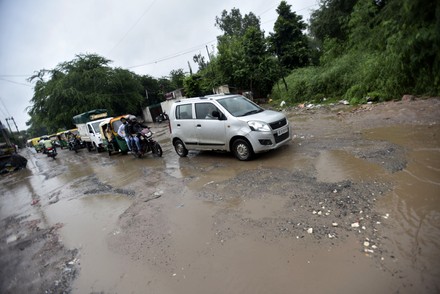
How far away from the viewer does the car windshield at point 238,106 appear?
7.06 metres

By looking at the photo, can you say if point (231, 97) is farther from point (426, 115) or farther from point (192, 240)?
point (426, 115)

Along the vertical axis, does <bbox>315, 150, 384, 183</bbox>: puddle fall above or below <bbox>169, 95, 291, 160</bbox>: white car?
below

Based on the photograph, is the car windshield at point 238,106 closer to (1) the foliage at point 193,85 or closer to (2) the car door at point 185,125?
(2) the car door at point 185,125

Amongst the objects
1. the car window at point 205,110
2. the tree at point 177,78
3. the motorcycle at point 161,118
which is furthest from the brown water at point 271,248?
the tree at point 177,78

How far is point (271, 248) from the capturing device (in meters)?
3.26

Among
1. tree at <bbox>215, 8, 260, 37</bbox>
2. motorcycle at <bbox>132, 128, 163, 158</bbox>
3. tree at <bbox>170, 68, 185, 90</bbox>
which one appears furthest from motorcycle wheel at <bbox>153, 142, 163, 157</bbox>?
tree at <bbox>215, 8, 260, 37</bbox>

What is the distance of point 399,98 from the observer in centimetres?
1046

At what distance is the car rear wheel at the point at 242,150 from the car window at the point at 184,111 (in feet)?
6.23

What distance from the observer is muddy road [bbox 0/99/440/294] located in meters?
2.77

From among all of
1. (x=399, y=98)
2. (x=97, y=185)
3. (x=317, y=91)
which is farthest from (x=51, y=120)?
(x=399, y=98)

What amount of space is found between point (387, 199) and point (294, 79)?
15499 millimetres

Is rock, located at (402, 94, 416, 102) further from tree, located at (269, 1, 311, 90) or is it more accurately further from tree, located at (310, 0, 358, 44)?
tree, located at (269, 1, 311, 90)

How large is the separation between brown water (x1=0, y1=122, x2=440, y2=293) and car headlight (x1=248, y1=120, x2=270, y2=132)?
2.93 ft

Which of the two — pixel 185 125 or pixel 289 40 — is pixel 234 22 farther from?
pixel 185 125
